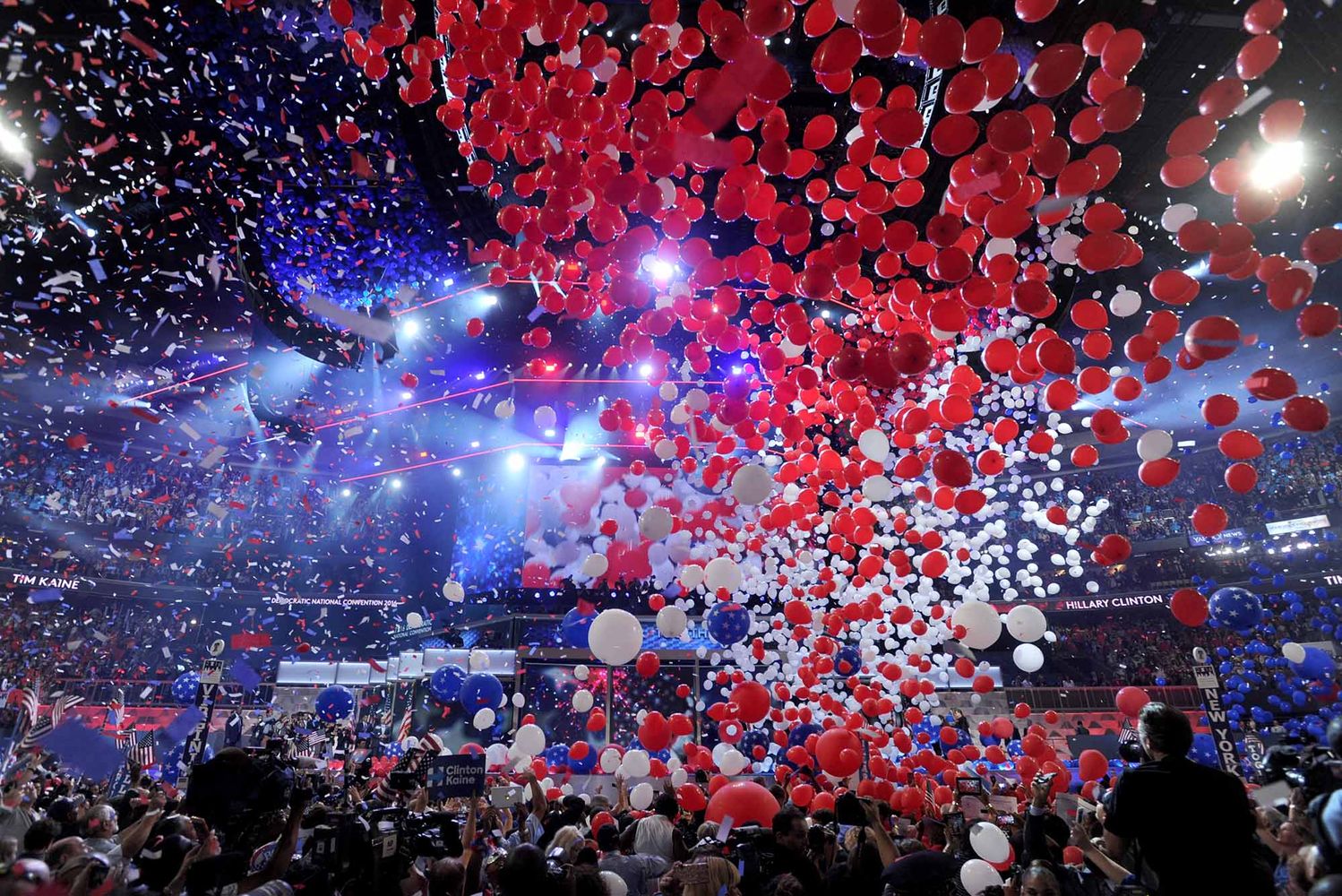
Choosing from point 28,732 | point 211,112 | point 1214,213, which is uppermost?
point 1214,213

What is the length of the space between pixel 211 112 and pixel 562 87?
299 centimetres

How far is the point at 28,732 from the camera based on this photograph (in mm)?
5086

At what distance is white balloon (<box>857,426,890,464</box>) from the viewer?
5.35 m

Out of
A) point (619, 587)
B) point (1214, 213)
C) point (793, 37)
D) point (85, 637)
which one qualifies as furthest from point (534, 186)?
point (85, 637)

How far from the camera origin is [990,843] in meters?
3.52

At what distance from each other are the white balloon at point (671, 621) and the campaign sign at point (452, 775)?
1817mm

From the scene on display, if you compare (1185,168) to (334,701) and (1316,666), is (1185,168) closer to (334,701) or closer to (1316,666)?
(1316,666)

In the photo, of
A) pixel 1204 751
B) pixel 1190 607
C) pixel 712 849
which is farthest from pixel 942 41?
pixel 1204 751

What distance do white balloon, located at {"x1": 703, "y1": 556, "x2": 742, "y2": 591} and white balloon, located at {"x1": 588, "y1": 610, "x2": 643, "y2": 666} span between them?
853mm

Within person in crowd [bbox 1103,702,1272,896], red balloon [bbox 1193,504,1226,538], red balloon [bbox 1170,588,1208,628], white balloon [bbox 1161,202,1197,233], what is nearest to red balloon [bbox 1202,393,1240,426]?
red balloon [bbox 1193,504,1226,538]

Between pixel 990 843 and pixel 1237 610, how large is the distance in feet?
17.4

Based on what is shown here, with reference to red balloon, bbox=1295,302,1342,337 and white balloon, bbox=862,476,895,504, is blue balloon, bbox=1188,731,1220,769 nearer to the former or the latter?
white balloon, bbox=862,476,895,504

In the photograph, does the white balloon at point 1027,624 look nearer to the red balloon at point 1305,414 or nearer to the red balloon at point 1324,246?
the red balloon at point 1305,414

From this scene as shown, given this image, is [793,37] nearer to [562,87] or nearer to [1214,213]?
[562,87]
